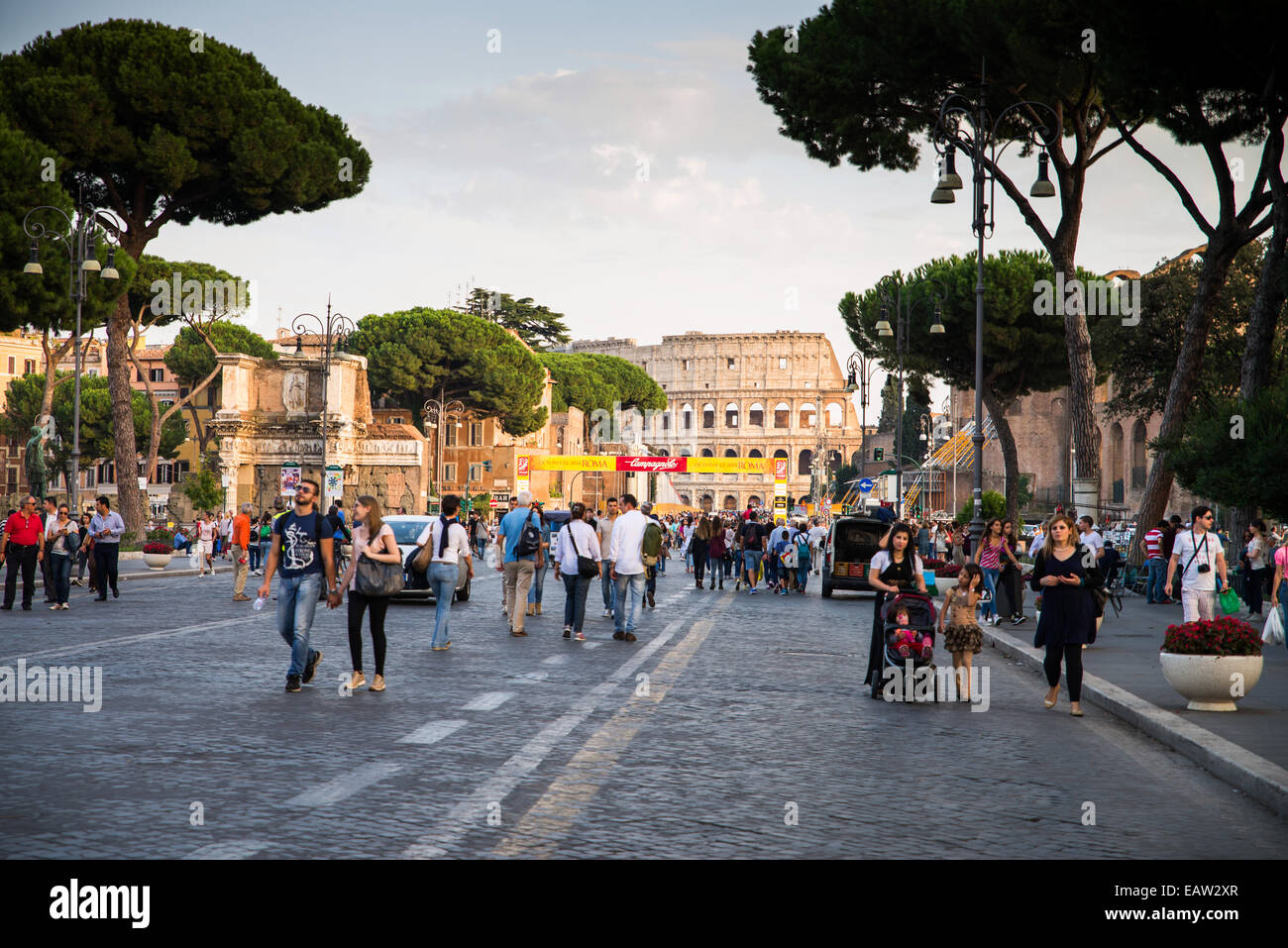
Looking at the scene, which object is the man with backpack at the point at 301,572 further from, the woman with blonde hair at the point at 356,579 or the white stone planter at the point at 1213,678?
the white stone planter at the point at 1213,678

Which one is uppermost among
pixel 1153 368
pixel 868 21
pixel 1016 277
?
pixel 868 21

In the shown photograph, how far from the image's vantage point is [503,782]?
688 cm

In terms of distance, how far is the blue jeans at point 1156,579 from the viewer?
24.7 meters

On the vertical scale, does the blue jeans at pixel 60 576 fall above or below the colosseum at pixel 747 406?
below

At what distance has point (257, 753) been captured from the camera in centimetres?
750

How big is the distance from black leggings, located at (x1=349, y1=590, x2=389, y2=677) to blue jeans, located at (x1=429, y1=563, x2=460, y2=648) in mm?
3078

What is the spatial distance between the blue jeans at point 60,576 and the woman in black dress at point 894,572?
1288cm

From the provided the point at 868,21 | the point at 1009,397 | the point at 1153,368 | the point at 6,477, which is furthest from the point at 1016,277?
the point at 6,477

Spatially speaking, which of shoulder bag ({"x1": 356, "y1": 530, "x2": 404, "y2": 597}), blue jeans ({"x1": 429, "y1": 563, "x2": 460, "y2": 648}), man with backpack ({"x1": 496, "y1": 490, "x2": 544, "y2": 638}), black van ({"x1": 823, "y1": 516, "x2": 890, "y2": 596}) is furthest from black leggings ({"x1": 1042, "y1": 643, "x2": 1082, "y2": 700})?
black van ({"x1": 823, "y1": 516, "x2": 890, "y2": 596})

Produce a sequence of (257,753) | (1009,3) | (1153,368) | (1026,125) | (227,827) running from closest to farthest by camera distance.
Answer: (227,827) < (257,753) < (1009,3) < (1026,125) < (1153,368)

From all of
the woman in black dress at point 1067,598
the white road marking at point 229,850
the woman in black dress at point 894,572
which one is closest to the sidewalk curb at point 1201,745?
the woman in black dress at point 1067,598

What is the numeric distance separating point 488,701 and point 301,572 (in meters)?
1.66
